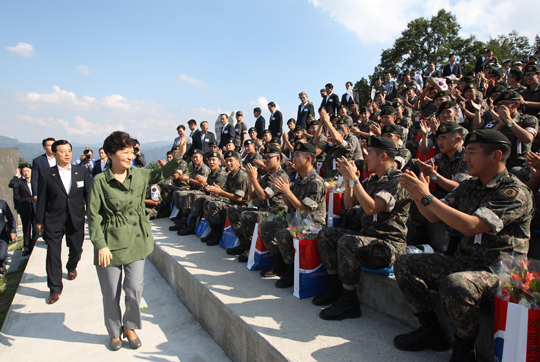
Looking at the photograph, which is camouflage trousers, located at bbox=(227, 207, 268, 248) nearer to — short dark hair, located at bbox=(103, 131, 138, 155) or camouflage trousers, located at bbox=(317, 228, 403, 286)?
camouflage trousers, located at bbox=(317, 228, 403, 286)

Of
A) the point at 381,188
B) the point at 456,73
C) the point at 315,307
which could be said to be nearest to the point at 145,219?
the point at 315,307

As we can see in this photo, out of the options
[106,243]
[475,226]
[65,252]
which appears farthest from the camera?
[65,252]

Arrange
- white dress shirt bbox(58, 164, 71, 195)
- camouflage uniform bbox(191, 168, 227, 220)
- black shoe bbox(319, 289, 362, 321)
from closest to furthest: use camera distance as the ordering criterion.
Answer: black shoe bbox(319, 289, 362, 321), white dress shirt bbox(58, 164, 71, 195), camouflage uniform bbox(191, 168, 227, 220)

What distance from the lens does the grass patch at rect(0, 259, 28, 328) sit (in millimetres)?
4807

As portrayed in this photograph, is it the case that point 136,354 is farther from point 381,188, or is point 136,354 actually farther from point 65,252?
point 65,252

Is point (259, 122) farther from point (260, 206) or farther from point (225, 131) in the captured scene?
point (260, 206)

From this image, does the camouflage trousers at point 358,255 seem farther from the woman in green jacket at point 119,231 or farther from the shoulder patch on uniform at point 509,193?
the woman in green jacket at point 119,231

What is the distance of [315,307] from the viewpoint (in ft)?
10.1

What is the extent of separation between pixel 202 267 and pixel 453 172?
3.41m

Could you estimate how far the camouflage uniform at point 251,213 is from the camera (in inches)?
179

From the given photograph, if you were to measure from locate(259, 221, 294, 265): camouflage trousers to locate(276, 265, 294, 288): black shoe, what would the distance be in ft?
0.27

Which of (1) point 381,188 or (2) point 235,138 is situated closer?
(1) point 381,188

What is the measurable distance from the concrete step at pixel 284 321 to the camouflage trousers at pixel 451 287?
0.39 metres

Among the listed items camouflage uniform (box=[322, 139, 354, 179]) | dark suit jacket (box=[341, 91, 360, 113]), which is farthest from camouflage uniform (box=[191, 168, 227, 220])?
dark suit jacket (box=[341, 91, 360, 113])
